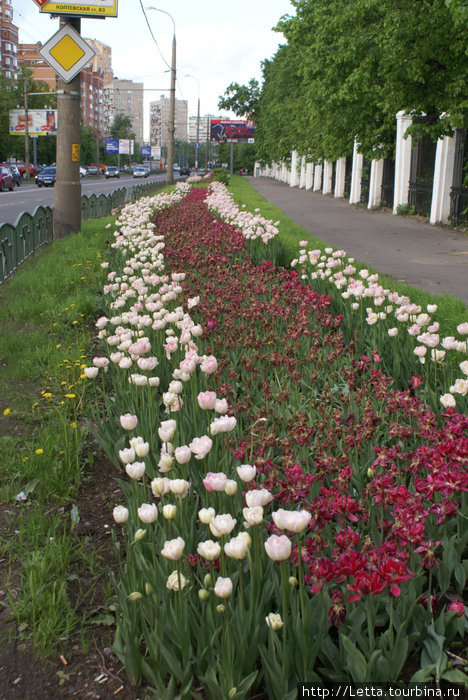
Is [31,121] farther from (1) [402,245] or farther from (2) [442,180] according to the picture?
(1) [402,245]

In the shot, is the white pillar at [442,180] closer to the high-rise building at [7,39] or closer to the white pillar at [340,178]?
the white pillar at [340,178]

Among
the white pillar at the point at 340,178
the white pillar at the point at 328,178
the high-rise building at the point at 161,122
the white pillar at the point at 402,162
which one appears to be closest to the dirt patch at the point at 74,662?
the white pillar at the point at 402,162

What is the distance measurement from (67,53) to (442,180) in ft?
31.4

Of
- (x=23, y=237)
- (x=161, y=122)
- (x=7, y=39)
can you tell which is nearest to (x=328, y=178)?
(x=23, y=237)

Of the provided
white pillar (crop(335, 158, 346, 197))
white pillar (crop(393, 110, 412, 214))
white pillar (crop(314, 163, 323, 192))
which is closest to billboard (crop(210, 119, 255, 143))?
white pillar (crop(314, 163, 323, 192))

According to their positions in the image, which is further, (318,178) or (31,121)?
(31,121)

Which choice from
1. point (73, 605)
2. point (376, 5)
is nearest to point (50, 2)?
point (376, 5)

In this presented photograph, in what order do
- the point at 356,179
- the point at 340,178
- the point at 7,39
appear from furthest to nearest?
the point at 7,39, the point at 340,178, the point at 356,179

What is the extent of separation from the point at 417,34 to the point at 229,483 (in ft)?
44.9

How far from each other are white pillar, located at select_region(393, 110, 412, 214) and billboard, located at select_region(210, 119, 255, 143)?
6871cm

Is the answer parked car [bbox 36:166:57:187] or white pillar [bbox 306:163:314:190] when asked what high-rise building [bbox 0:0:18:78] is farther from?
white pillar [bbox 306:163:314:190]

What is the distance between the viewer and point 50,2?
1056 cm

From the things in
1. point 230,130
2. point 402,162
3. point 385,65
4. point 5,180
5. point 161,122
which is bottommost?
point 5,180

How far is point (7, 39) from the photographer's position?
4092 inches
